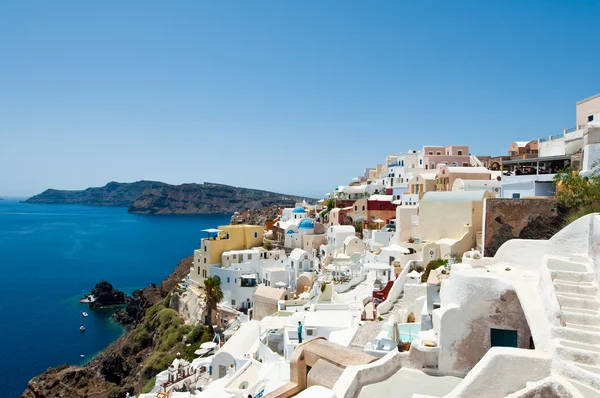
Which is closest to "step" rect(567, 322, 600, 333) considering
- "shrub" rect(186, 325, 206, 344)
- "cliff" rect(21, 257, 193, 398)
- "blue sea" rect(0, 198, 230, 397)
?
"cliff" rect(21, 257, 193, 398)

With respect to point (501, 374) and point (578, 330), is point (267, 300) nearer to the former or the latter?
point (501, 374)

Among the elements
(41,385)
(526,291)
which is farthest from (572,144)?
(41,385)

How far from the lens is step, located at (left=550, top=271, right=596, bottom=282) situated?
28.3 ft

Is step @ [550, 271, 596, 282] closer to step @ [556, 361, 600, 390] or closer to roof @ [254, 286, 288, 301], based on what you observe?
step @ [556, 361, 600, 390]

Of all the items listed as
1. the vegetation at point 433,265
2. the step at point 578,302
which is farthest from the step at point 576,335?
the vegetation at point 433,265

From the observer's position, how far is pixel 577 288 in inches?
328

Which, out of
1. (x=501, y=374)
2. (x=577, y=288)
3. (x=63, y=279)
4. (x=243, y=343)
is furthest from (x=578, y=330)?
(x=63, y=279)

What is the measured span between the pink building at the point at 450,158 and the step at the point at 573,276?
3719cm

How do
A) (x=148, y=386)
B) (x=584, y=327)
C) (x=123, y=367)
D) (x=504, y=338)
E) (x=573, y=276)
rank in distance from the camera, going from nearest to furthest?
(x=584, y=327)
(x=573, y=276)
(x=504, y=338)
(x=148, y=386)
(x=123, y=367)

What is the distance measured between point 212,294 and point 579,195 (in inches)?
1198

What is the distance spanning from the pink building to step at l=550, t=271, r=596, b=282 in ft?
122

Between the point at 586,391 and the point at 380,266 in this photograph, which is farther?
the point at 380,266

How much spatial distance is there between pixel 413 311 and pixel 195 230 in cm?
13837

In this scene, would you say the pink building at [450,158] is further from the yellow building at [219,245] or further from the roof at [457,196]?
the yellow building at [219,245]
